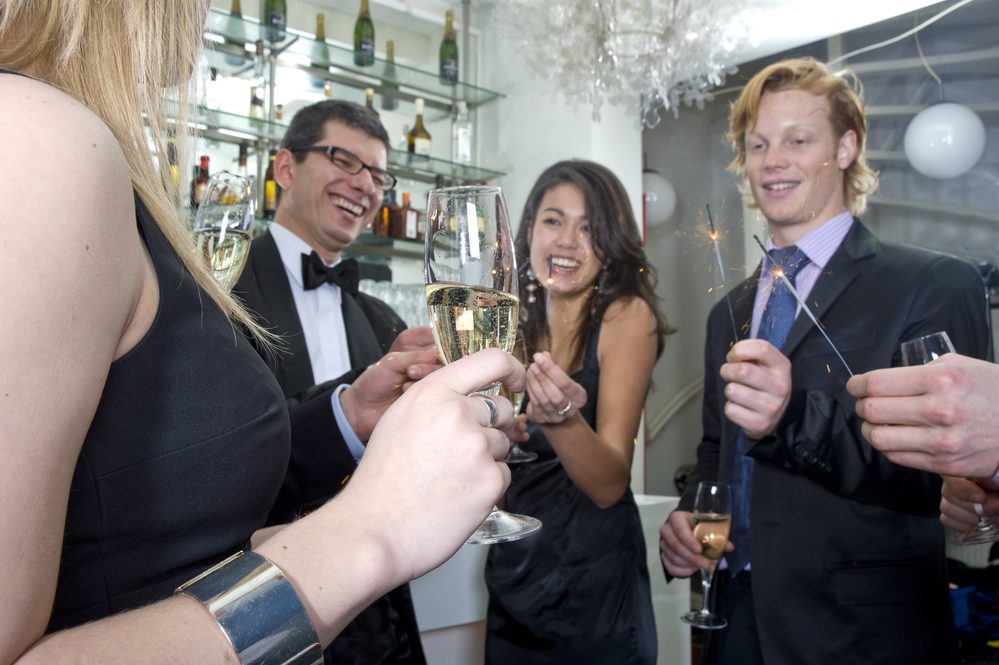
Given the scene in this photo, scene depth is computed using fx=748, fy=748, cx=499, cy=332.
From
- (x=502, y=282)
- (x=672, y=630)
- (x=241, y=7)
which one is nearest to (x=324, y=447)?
(x=502, y=282)

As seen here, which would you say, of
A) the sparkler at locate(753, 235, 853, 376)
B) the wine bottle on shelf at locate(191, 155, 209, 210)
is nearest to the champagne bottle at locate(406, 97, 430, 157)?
the wine bottle on shelf at locate(191, 155, 209, 210)

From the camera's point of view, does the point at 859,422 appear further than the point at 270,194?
No

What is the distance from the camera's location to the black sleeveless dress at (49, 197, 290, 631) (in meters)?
0.58

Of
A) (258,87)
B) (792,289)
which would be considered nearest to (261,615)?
(792,289)

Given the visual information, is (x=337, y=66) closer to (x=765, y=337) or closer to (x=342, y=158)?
(x=342, y=158)

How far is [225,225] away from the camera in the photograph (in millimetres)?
1274

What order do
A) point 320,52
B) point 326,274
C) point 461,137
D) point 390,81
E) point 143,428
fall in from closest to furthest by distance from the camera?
point 143,428 → point 326,274 → point 320,52 → point 390,81 → point 461,137

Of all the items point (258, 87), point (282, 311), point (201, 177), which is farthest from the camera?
point (258, 87)

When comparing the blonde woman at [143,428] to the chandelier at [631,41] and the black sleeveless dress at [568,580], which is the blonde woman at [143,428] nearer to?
the black sleeveless dress at [568,580]

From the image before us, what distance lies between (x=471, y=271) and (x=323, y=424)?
55 centimetres

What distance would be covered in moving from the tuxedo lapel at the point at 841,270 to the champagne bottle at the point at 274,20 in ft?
10.3

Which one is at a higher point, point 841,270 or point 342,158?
point 342,158

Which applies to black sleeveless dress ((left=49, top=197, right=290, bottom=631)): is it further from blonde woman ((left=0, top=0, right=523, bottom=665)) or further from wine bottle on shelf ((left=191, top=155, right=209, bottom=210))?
wine bottle on shelf ((left=191, top=155, right=209, bottom=210))

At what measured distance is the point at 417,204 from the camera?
4.30m
